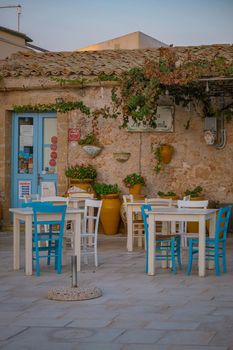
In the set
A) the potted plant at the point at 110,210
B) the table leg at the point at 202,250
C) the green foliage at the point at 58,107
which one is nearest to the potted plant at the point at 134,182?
the potted plant at the point at 110,210

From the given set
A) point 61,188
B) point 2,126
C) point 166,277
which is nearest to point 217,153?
point 61,188

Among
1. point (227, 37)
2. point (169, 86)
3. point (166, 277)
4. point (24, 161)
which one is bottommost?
point (166, 277)

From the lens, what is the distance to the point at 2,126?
45.7 feet

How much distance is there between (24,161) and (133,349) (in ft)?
31.4

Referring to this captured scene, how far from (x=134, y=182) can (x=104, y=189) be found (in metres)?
0.57

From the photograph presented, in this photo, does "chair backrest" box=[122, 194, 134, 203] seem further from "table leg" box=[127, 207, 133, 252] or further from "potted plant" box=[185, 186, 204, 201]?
"potted plant" box=[185, 186, 204, 201]

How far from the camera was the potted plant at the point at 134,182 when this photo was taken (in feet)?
43.4

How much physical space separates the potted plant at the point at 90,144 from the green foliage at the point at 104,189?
0.60m

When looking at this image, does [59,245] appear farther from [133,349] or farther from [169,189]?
[169,189]

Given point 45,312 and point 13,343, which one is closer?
point 13,343

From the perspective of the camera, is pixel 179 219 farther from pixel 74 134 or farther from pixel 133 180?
pixel 74 134

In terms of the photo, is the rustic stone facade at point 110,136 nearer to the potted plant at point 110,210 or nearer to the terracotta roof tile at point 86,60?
the terracotta roof tile at point 86,60

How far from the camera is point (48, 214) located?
8.30 m

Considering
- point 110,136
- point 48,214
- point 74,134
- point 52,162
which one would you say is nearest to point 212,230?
point 48,214
